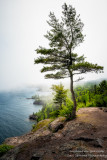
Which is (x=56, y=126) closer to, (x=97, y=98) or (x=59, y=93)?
(x=59, y=93)

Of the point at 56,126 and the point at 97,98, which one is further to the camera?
the point at 97,98

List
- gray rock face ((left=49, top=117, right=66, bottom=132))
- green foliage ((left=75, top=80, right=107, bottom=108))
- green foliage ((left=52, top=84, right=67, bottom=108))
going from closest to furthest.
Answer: gray rock face ((left=49, top=117, right=66, bottom=132)) → green foliage ((left=52, top=84, right=67, bottom=108)) → green foliage ((left=75, top=80, right=107, bottom=108))

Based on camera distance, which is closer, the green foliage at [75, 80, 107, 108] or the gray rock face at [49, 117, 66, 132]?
the gray rock face at [49, 117, 66, 132]

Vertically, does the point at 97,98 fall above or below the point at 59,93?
below

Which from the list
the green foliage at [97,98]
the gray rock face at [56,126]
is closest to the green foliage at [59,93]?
the green foliage at [97,98]

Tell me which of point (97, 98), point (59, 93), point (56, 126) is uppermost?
point (59, 93)

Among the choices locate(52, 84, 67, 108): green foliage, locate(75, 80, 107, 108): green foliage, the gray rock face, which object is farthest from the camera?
locate(75, 80, 107, 108): green foliage

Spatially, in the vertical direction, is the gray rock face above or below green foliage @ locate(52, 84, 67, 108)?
below

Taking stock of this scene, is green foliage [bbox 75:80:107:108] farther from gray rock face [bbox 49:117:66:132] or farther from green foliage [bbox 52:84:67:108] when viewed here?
gray rock face [bbox 49:117:66:132]

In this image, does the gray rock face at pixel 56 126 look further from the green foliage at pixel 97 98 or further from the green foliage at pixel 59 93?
the green foliage at pixel 97 98

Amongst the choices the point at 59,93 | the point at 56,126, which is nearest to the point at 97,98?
the point at 59,93

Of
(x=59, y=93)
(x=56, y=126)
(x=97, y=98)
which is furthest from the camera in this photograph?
(x=97, y=98)

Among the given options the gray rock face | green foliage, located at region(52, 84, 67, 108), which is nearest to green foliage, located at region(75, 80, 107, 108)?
green foliage, located at region(52, 84, 67, 108)

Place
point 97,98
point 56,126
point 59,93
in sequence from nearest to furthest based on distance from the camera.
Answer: point 56,126 < point 59,93 < point 97,98
